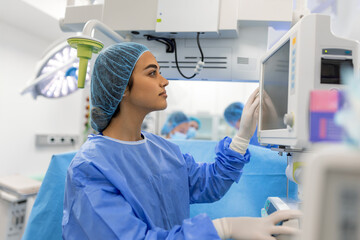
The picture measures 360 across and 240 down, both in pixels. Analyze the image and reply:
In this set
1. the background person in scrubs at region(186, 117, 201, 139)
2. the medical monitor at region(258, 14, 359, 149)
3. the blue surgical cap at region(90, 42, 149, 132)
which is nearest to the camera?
the medical monitor at region(258, 14, 359, 149)

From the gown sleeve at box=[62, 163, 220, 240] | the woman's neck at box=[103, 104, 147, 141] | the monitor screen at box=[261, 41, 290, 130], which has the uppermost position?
the monitor screen at box=[261, 41, 290, 130]

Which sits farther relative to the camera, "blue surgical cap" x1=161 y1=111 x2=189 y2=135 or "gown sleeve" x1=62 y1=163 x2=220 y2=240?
"blue surgical cap" x1=161 y1=111 x2=189 y2=135

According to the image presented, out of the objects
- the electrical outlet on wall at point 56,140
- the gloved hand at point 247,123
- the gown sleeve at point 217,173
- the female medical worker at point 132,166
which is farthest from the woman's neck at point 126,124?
the electrical outlet on wall at point 56,140

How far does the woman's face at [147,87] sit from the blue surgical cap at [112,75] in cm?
3

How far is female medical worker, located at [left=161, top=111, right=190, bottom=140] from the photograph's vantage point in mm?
4152

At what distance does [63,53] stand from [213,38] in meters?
1.13

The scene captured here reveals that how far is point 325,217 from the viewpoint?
0.89ft

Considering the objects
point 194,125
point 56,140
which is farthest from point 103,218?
point 194,125

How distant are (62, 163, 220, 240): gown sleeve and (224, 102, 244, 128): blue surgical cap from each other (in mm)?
2703

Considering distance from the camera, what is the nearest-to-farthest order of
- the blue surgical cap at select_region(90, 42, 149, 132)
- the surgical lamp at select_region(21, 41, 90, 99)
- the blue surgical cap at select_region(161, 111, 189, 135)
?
the blue surgical cap at select_region(90, 42, 149, 132), the surgical lamp at select_region(21, 41, 90, 99), the blue surgical cap at select_region(161, 111, 189, 135)

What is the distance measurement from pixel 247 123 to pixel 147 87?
423 millimetres

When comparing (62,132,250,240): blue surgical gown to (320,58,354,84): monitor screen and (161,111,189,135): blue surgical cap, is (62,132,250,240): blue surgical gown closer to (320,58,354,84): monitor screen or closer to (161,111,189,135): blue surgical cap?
(320,58,354,84): monitor screen

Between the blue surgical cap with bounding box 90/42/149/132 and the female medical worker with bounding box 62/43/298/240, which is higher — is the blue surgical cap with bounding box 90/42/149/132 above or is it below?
above

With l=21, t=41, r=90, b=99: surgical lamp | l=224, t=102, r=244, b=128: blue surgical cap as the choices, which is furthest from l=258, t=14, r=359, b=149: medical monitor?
l=224, t=102, r=244, b=128: blue surgical cap
